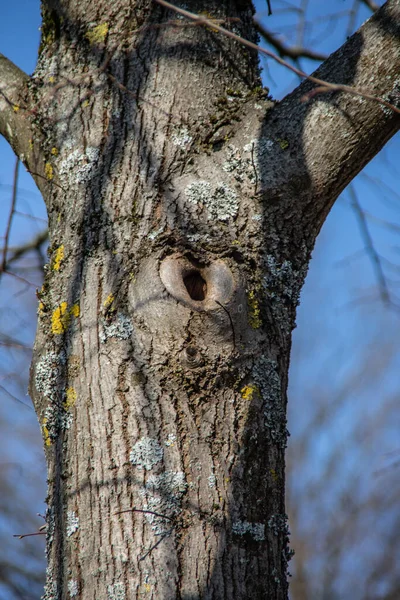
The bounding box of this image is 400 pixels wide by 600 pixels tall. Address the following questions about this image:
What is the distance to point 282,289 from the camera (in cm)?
154

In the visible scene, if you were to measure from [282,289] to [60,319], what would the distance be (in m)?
0.64

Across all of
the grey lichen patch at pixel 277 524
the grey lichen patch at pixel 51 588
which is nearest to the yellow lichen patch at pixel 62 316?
the grey lichen patch at pixel 51 588

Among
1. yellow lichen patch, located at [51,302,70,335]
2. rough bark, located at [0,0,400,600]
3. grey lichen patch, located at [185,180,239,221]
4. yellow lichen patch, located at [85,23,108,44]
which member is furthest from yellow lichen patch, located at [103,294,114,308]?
yellow lichen patch, located at [85,23,108,44]

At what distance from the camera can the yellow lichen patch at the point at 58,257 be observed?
5.09ft

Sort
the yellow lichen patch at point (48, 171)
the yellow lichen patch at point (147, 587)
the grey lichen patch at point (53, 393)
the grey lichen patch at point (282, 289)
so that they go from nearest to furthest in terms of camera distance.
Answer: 1. the yellow lichen patch at point (147, 587)
2. the grey lichen patch at point (53, 393)
3. the grey lichen patch at point (282, 289)
4. the yellow lichen patch at point (48, 171)

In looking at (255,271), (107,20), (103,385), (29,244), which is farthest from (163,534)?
(29,244)

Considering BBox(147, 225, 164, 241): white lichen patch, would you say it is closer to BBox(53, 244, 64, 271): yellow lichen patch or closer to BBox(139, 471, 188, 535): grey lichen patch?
BBox(53, 244, 64, 271): yellow lichen patch

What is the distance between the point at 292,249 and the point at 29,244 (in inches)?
78.4

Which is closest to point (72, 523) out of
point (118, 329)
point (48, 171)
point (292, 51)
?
point (118, 329)

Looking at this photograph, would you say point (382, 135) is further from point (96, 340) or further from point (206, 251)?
point (96, 340)

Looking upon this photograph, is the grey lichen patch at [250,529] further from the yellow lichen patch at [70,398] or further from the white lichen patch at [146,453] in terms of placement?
the yellow lichen patch at [70,398]

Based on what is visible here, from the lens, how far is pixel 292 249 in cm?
158

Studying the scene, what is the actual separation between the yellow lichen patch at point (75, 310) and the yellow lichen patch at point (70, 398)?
0.66 feet

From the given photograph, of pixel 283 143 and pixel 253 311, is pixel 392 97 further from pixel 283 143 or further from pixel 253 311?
pixel 253 311
